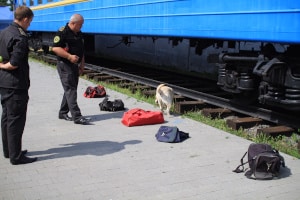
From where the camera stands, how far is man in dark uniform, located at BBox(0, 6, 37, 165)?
428cm

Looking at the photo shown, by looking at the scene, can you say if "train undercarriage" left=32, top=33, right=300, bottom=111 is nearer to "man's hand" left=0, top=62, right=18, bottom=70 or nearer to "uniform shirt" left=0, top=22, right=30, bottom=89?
"uniform shirt" left=0, top=22, right=30, bottom=89

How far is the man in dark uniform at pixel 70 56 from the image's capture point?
6.18 m

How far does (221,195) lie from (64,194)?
55.4 inches

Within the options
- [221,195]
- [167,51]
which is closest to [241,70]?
[221,195]

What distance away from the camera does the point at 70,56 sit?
6141 mm

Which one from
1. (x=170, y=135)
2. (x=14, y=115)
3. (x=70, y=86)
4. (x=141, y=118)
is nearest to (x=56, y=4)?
(x=70, y=86)

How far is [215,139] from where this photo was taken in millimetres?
5500

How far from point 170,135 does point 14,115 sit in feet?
6.57

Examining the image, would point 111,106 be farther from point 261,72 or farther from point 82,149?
point 261,72

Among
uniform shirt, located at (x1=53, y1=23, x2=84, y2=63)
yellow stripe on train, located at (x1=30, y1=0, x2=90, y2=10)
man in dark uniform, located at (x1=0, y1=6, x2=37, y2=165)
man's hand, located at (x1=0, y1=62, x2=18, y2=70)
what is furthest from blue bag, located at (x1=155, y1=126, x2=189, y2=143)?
yellow stripe on train, located at (x1=30, y1=0, x2=90, y2=10)

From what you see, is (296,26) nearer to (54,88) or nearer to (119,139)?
A: (119,139)

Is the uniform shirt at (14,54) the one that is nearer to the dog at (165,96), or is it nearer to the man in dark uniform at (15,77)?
the man in dark uniform at (15,77)

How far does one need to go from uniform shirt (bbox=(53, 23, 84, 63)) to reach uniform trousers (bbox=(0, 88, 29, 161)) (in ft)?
6.26

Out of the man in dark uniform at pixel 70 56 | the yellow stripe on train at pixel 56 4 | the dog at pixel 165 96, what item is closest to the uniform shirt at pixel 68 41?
the man in dark uniform at pixel 70 56
